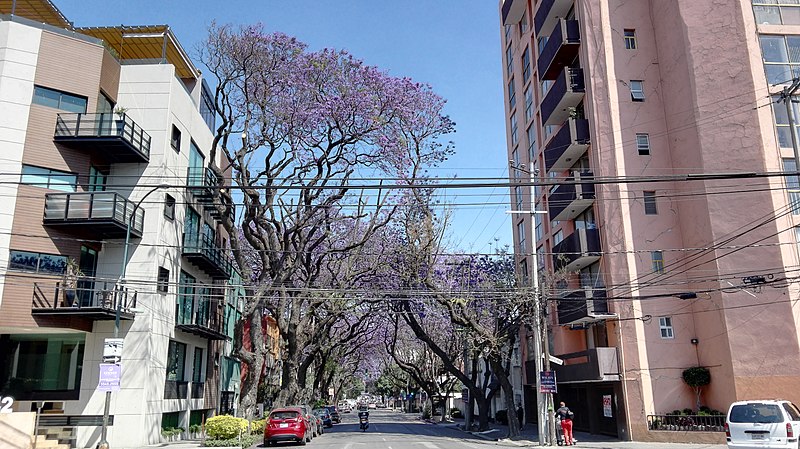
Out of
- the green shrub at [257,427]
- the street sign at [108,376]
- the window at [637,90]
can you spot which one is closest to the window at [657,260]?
the window at [637,90]

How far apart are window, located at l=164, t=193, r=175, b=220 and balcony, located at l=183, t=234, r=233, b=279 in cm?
154

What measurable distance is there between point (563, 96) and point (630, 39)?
416cm

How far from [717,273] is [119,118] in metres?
25.7

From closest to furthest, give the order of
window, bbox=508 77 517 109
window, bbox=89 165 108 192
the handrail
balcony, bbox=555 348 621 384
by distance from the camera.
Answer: the handrail < window, bbox=89 165 108 192 < balcony, bbox=555 348 621 384 < window, bbox=508 77 517 109

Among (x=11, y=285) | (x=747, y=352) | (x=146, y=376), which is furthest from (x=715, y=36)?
(x=11, y=285)

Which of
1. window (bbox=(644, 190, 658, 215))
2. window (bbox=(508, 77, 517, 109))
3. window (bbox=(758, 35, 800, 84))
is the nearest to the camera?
window (bbox=(758, 35, 800, 84))

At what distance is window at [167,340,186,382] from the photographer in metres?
28.7

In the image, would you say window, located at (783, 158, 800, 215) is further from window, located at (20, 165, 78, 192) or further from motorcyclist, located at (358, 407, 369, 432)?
window, located at (20, 165, 78, 192)

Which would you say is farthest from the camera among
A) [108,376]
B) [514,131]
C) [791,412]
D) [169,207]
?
[514,131]

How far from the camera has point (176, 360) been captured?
1173 inches

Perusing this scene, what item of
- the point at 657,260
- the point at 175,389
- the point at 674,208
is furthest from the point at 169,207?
the point at 674,208

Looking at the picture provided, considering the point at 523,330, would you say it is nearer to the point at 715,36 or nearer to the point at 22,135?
the point at 715,36

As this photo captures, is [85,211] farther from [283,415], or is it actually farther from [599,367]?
[599,367]

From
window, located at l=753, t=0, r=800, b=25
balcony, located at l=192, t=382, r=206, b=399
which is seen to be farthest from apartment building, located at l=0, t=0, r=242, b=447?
window, located at l=753, t=0, r=800, b=25
